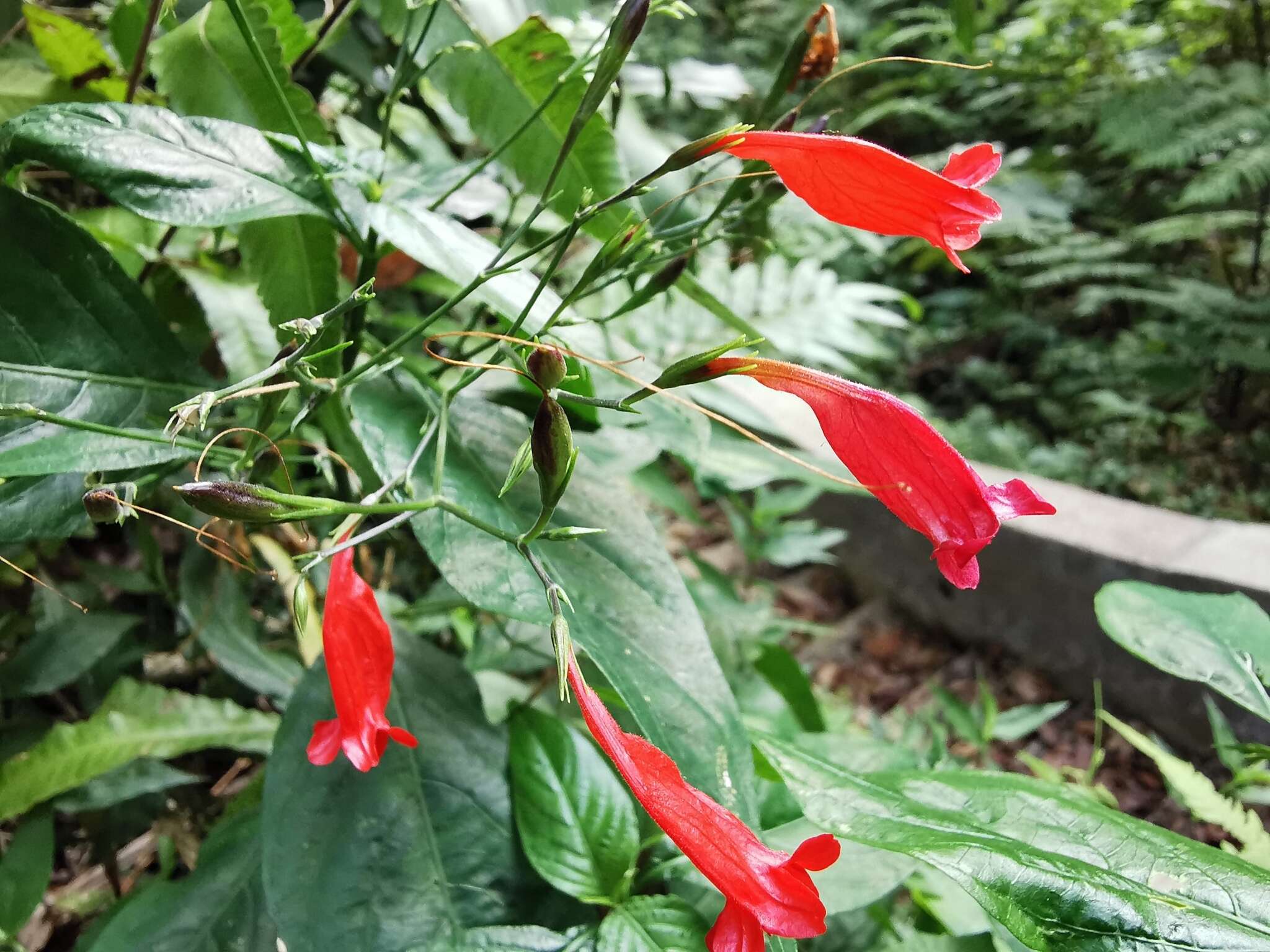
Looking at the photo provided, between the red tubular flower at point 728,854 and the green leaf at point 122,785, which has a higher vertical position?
the red tubular flower at point 728,854

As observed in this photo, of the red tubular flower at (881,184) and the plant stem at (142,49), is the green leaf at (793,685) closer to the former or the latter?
the red tubular flower at (881,184)

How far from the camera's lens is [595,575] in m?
0.41

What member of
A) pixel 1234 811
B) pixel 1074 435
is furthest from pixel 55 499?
pixel 1074 435

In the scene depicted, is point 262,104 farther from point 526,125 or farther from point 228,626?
point 228,626

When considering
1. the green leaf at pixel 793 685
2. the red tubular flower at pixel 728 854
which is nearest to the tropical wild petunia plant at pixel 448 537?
the red tubular flower at pixel 728 854

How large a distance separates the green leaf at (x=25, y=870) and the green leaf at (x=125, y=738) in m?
0.02

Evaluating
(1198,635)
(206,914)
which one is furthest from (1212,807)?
(206,914)

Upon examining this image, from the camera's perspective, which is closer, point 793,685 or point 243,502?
point 243,502

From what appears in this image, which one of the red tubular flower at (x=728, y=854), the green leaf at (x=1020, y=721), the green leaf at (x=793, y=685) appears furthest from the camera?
the green leaf at (x=1020, y=721)

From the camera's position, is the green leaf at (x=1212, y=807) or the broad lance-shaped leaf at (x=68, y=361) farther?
the green leaf at (x=1212, y=807)

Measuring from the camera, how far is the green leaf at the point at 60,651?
1.77 ft

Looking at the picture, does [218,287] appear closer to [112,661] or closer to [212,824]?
[112,661]

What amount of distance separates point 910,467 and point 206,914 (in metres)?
0.50

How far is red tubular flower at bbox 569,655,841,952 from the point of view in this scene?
0.28 m
